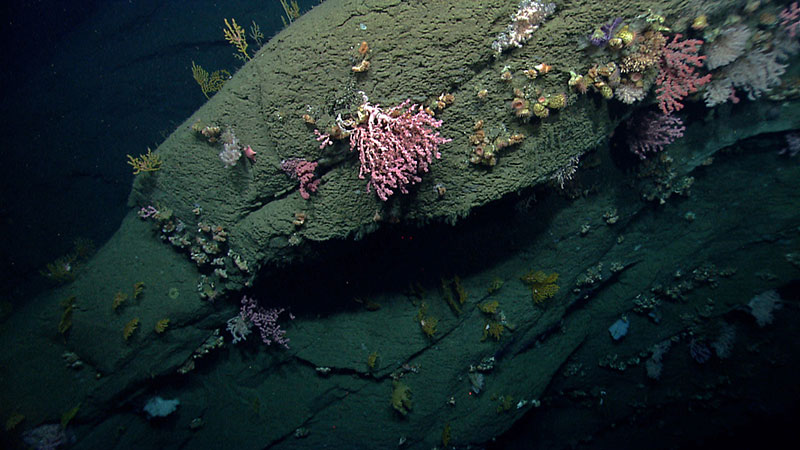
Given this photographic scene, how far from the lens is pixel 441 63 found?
3.66m

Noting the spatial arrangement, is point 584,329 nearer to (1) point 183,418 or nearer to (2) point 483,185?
(2) point 483,185

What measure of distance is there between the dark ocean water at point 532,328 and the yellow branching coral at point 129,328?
12 cm

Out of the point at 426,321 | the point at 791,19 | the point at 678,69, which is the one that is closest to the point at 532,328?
the point at 426,321

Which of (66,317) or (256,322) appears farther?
(256,322)

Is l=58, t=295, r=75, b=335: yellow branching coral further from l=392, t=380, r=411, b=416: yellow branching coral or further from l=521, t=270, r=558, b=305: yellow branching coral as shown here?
l=521, t=270, r=558, b=305: yellow branching coral

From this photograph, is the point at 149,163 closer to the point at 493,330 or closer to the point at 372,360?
the point at 372,360

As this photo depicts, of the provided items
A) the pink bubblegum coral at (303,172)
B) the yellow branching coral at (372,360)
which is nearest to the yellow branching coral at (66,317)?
the pink bubblegum coral at (303,172)

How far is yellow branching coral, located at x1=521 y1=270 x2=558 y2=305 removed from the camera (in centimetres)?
568

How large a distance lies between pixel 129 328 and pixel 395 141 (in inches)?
207

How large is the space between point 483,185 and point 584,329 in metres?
4.48

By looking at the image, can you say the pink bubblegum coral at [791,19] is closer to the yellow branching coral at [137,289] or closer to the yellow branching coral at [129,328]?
the yellow branching coral at [137,289]

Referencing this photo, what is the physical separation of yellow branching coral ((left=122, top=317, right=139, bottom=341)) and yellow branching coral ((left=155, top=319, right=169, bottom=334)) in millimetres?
323

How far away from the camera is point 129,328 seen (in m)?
5.24

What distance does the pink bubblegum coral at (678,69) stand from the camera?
3.66 m
